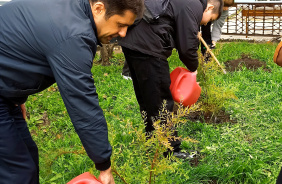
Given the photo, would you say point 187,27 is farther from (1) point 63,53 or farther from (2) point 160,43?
(1) point 63,53

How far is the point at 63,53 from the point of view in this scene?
1.58 meters

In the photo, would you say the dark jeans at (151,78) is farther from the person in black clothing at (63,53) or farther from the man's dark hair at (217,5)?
the person in black clothing at (63,53)

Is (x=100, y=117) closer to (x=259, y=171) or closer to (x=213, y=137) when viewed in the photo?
(x=259, y=171)

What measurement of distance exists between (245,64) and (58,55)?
502 centimetres

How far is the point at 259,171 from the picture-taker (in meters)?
2.72

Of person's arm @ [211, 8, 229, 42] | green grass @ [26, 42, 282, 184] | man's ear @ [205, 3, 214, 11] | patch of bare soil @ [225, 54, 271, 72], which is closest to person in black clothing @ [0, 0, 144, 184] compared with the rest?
green grass @ [26, 42, 282, 184]

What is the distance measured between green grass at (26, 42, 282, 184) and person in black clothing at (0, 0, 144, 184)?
398 mm

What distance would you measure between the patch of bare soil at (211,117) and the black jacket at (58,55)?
2.37 meters

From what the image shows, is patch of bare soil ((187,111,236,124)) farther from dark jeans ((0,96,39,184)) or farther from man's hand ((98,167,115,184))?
dark jeans ((0,96,39,184))

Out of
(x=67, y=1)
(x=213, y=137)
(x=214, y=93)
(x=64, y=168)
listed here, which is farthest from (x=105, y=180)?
(x=214, y=93)

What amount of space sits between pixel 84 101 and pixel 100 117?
13 cm

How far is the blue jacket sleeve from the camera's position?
1.58 metres

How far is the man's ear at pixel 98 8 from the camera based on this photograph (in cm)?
168

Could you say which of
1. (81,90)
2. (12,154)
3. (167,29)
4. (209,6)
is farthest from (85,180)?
(209,6)
